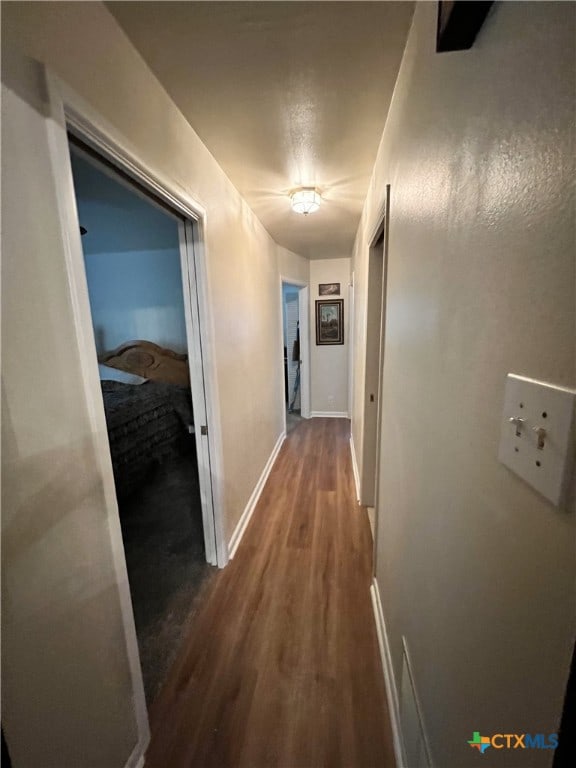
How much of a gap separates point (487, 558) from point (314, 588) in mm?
1526

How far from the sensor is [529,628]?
1.27 ft

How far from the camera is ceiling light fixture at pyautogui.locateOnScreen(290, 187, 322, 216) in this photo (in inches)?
82.2

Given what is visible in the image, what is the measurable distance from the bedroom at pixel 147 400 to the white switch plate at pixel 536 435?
127cm

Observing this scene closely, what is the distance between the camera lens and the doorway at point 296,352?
447 centimetres

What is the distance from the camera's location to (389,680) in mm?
1202

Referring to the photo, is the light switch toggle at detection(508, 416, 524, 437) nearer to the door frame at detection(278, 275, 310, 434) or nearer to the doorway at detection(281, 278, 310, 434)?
the doorway at detection(281, 278, 310, 434)

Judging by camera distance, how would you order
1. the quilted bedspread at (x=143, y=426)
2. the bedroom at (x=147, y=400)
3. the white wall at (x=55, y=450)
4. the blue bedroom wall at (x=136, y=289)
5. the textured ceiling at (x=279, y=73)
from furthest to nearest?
the blue bedroom wall at (x=136, y=289)
the quilted bedspread at (x=143, y=426)
the bedroom at (x=147, y=400)
the textured ceiling at (x=279, y=73)
the white wall at (x=55, y=450)

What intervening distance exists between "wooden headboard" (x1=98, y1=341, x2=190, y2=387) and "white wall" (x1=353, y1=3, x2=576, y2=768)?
3220 mm

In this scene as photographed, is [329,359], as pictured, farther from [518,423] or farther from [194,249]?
[518,423]

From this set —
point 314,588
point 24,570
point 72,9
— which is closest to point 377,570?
point 314,588

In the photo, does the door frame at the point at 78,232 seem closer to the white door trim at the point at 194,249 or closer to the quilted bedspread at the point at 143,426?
the white door trim at the point at 194,249

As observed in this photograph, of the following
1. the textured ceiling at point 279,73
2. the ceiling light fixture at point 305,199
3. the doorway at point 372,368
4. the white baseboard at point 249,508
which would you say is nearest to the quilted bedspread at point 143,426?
the white baseboard at point 249,508

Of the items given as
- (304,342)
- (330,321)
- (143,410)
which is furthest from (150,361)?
(330,321)

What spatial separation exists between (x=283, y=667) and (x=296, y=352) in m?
4.30
